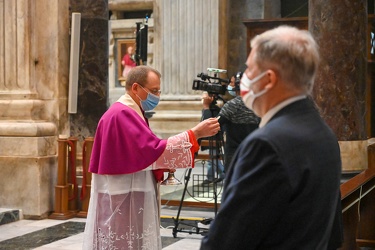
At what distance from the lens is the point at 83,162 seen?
28.4ft

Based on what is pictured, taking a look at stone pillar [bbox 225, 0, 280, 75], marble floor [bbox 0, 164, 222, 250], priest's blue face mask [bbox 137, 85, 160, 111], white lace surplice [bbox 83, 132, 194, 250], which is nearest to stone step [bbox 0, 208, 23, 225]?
marble floor [bbox 0, 164, 222, 250]

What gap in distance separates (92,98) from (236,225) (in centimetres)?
708

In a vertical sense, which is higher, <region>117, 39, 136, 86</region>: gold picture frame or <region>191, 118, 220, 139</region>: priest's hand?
<region>117, 39, 136, 86</region>: gold picture frame

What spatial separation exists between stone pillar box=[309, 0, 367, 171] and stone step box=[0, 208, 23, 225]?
3692 mm

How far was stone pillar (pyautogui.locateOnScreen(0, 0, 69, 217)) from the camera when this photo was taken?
8641 mm

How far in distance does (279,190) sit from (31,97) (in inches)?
275

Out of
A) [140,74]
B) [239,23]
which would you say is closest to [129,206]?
[140,74]

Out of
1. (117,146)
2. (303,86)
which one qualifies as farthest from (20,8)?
(303,86)

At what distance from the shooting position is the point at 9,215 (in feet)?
27.7

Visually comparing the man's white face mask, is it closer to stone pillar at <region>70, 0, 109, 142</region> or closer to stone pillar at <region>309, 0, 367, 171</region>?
stone pillar at <region>309, 0, 367, 171</region>

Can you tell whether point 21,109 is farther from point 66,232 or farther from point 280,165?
point 280,165

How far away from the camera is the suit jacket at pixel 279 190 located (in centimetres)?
219

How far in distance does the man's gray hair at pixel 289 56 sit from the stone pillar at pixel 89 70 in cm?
694

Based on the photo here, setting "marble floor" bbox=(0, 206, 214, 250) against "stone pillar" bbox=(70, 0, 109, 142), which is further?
"stone pillar" bbox=(70, 0, 109, 142)
